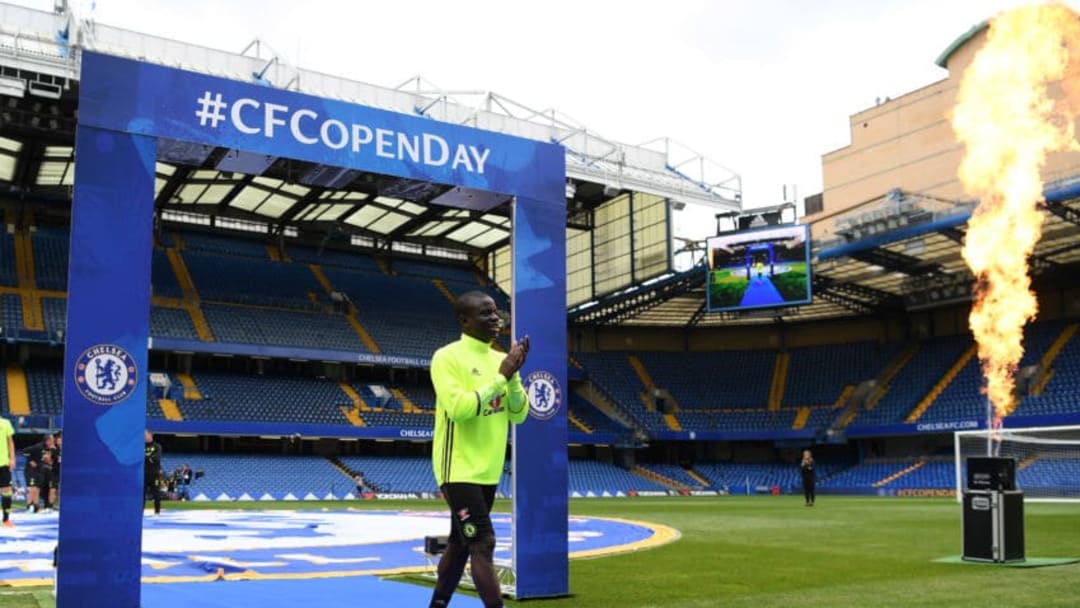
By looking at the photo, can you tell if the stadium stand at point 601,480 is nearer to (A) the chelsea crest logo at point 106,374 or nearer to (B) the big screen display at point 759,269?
(B) the big screen display at point 759,269

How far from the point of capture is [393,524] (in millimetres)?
21406

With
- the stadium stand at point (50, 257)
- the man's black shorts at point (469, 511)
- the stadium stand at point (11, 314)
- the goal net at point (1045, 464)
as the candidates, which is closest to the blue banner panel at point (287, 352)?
the stadium stand at point (11, 314)

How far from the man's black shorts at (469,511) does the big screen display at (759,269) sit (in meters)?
39.6

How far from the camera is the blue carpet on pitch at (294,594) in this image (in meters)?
9.04

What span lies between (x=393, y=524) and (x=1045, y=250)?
36392 mm

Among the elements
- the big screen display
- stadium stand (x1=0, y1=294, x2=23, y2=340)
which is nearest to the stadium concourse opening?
the big screen display

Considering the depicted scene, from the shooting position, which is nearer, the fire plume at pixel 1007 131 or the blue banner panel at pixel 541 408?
the blue banner panel at pixel 541 408

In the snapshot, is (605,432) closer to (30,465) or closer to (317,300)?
(317,300)

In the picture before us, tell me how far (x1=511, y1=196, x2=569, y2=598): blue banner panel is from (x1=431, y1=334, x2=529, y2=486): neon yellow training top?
3.30 meters

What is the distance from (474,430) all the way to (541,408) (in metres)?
3.77

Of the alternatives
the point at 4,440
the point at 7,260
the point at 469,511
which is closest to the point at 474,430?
the point at 469,511

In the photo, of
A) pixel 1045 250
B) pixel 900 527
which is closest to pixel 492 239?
pixel 1045 250

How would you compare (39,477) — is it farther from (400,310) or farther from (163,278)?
(400,310)

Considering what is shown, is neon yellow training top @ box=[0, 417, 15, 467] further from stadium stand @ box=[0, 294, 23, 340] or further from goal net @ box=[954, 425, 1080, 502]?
stadium stand @ box=[0, 294, 23, 340]
